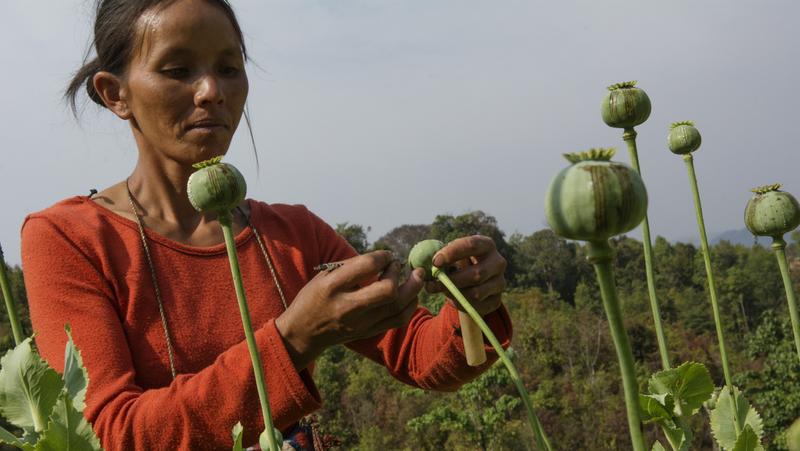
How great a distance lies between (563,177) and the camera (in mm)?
556

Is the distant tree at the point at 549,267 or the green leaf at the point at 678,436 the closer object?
the green leaf at the point at 678,436

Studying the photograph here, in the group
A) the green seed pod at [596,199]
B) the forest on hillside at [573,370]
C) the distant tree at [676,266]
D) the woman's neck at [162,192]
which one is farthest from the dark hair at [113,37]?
the distant tree at [676,266]

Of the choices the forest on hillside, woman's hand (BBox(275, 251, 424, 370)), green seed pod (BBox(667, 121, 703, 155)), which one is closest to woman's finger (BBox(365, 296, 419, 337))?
woman's hand (BBox(275, 251, 424, 370))

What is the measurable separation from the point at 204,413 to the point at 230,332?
49 centimetres

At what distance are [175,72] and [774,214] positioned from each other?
46.5 inches

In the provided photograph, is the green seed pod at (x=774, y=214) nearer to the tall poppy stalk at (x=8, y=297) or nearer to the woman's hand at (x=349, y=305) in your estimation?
the woman's hand at (x=349, y=305)

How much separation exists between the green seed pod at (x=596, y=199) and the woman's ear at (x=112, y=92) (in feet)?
5.00

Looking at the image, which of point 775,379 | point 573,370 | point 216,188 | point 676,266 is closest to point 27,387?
point 216,188

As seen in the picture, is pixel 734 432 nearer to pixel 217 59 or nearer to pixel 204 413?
pixel 204 413

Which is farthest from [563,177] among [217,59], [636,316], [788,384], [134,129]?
[636,316]

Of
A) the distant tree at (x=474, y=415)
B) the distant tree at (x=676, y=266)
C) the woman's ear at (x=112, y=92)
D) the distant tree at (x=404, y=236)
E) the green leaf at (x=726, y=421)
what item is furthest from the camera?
the distant tree at (x=404, y=236)

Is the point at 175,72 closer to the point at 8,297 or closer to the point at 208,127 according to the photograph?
the point at 208,127

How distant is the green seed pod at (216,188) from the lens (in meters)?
0.90

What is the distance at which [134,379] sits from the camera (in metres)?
1.65
